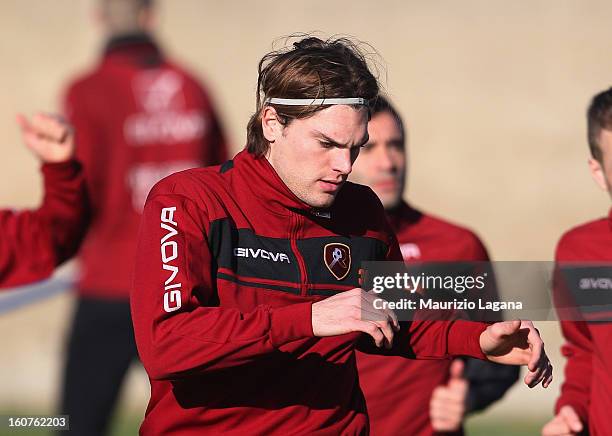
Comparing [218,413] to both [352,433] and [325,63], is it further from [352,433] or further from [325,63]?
[325,63]

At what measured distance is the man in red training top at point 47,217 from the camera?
5008mm

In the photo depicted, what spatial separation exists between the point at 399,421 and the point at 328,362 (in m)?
1.36

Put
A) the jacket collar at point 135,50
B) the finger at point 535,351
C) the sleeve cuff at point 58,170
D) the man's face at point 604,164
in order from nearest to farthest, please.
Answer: the finger at point 535,351, the man's face at point 604,164, the sleeve cuff at point 58,170, the jacket collar at point 135,50

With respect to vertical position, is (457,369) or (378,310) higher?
(378,310)

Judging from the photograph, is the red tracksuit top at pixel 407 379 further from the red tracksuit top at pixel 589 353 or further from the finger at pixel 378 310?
the finger at pixel 378 310

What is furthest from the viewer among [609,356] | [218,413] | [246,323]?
[609,356]

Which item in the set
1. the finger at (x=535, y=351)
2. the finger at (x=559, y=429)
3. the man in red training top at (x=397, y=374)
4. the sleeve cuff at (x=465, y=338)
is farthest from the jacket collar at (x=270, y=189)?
the man in red training top at (x=397, y=374)

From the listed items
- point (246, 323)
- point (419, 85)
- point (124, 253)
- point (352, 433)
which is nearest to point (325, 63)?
point (246, 323)

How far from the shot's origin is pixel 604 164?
439cm

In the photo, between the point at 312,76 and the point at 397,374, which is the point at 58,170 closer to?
the point at 397,374

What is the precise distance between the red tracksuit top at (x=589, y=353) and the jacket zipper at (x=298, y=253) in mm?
1178

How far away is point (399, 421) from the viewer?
493cm

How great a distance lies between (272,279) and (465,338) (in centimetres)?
61

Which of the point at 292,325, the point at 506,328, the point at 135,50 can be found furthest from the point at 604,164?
the point at 135,50
